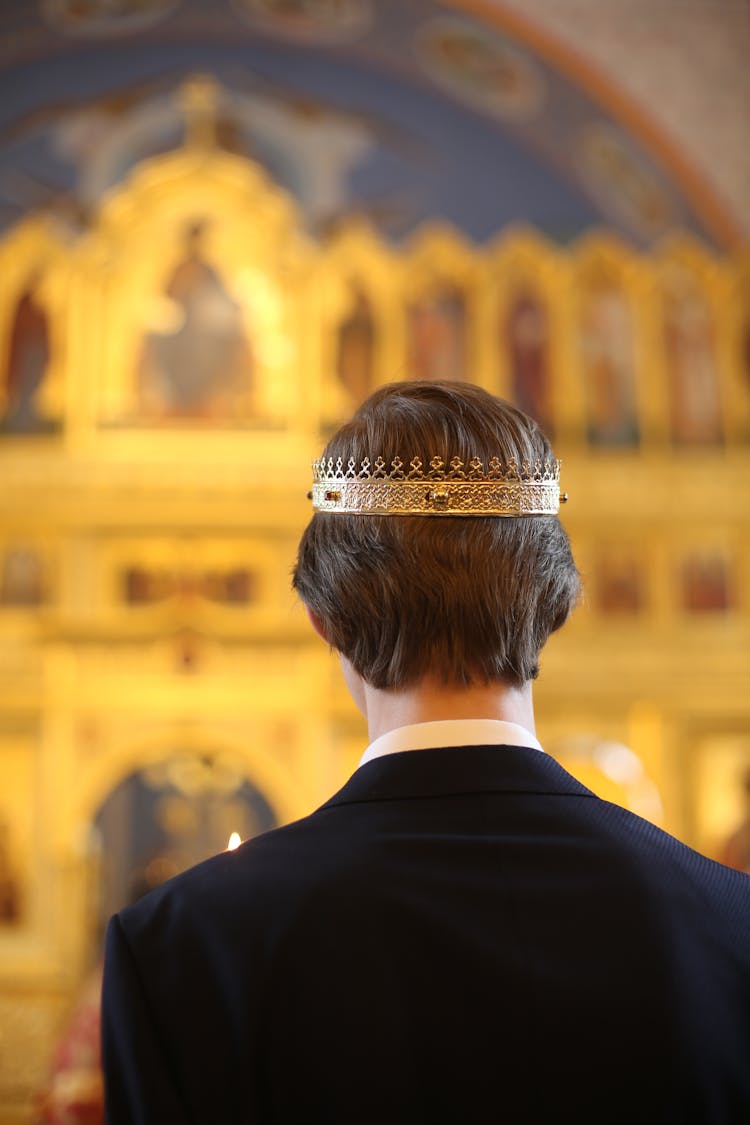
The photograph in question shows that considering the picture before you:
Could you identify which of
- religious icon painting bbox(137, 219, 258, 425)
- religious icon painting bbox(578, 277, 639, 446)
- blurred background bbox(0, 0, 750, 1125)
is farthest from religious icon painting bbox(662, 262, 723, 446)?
religious icon painting bbox(137, 219, 258, 425)

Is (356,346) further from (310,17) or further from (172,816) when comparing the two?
(172,816)

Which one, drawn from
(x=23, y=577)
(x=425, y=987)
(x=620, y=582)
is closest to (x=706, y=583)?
(x=620, y=582)

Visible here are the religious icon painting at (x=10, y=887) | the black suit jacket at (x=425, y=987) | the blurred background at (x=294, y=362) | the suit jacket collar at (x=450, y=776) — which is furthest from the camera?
the blurred background at (x=294, y=362)

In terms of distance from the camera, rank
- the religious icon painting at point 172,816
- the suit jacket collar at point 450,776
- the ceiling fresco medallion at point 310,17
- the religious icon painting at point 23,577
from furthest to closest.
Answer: the ceiling fresco medallion at point 310,17, the religious icon painting at point 172,816, the religious icon painting at point 23,577, the suit jacket collar at point 450,776

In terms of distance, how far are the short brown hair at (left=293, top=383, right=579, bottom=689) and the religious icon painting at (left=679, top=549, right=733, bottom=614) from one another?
841 centimetres

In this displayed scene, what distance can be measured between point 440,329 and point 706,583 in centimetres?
294

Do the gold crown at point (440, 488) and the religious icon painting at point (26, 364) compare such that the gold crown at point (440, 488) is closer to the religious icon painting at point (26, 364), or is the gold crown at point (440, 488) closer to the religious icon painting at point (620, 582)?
the religious icon painting at point (620, 582)

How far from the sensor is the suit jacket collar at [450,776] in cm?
118

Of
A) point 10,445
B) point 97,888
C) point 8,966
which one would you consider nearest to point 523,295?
point 10,445

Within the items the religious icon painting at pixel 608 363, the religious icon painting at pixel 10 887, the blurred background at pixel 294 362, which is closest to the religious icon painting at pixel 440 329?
the blurred background at pixel 294 362

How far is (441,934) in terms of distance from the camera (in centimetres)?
109

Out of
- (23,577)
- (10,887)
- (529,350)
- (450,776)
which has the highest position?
(529,350)

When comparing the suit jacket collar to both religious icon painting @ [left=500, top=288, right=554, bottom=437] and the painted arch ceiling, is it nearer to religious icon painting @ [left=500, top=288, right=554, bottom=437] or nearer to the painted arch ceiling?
religious icon painting @ [left=500, top=288, right=554, bottom=437]

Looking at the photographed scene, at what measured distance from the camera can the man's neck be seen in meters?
1.24
